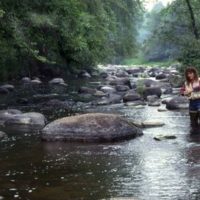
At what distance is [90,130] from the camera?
1046 cm

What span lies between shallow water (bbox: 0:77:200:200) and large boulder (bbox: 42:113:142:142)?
293mm

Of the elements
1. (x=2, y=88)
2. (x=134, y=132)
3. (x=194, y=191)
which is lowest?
(x=194, y=191)

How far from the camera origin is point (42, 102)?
61.7 ft

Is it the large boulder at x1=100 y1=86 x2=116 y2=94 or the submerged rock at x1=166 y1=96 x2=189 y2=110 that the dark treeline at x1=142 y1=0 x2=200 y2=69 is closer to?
the large boulder at x1=100 y1=86 x2=116 y2=94

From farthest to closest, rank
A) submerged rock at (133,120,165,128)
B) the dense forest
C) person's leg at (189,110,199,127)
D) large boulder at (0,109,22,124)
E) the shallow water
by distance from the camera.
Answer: the dense forest → large boulder at (0,109,22,124) → submerged rock at (133,120,165,128) → person's leg at (189,110,199,127) → the shallow water

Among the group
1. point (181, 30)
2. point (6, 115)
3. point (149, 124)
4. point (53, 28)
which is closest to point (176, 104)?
point (149, 124)

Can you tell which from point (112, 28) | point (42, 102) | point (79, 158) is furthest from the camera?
point (112, 28)

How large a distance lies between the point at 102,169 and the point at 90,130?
2441 mm

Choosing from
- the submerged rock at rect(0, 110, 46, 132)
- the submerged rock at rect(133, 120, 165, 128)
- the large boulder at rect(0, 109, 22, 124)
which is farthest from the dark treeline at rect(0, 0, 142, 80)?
the submerged rock at rect(133, 120, 165, 128)

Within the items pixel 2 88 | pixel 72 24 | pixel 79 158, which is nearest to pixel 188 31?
pixel 72 24

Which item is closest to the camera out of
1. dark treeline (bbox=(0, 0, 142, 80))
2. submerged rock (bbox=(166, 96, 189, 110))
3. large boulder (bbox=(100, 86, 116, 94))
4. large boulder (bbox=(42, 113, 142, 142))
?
large boulder (bbox=(42, 113, 142, 142))

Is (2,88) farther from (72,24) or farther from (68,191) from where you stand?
(68,191)

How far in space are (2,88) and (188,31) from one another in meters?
8.91

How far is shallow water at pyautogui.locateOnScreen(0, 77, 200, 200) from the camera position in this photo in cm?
676
